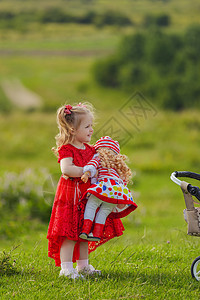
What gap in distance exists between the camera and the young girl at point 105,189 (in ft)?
12.9

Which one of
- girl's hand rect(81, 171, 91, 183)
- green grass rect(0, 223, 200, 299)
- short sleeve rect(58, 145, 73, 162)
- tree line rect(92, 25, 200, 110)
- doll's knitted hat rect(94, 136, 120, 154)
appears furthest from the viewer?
tree line rect(92, 25, 200, 110)

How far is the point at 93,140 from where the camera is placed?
18.2ft

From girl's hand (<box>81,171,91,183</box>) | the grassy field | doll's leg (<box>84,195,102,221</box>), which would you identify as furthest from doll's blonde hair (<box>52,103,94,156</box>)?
doll's leg (<box>84,195,102,221</box>)

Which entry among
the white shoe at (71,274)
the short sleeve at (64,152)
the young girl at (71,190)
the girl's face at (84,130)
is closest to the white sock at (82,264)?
the young girl at (71,190)

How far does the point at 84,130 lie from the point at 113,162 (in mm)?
364

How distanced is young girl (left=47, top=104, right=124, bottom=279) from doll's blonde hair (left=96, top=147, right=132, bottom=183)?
135 mm

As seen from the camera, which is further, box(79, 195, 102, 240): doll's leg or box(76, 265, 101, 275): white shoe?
box(76, 265, 101, 275): white shoe

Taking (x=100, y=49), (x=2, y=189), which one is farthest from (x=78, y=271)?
(x=100, y=49)

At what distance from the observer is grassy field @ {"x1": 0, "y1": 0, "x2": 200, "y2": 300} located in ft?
12.9

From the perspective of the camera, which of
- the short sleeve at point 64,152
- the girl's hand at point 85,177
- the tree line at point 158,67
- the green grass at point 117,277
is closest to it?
the green grass at point 117,277

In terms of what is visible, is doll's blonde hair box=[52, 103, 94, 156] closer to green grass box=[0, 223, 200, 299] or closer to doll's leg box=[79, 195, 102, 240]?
doll's leg box=[79, 195, 102, 240]

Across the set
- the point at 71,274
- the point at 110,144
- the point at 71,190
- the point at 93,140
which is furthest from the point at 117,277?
the point at 93,140

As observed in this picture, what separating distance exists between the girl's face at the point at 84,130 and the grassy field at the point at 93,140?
0.29 metres

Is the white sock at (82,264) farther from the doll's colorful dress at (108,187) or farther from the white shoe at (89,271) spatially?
the doll's colorful dress at (108,187)
